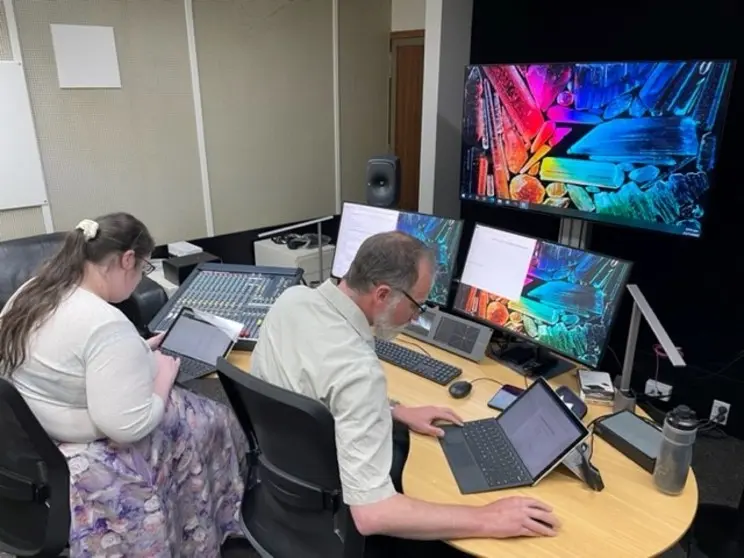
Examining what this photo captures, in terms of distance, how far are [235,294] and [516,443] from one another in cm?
120

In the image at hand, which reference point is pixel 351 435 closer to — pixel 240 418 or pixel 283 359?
pixel 283 359

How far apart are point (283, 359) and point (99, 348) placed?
1.58 ft

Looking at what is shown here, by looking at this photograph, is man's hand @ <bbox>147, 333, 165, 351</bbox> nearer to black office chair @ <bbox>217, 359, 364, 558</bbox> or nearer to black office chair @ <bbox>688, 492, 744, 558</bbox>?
black office chair @ <bbox>217, 359, 364, 558</bbox>

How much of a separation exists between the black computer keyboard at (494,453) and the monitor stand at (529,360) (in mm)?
329

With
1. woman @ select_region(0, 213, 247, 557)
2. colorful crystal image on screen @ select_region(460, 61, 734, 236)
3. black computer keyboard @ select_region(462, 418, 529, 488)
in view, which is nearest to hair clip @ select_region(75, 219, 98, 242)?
woman @ select_region(0, 213, 247, 557)

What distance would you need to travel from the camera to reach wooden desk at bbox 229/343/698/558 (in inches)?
45.2

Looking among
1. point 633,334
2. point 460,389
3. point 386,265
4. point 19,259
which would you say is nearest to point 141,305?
point 19,259

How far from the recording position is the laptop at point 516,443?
1.32 m

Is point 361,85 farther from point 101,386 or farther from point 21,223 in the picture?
point 101,386

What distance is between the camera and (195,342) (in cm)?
192

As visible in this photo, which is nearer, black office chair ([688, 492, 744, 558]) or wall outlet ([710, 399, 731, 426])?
black office chair ([688, 492, 744, 558])

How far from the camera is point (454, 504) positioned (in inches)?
49.8

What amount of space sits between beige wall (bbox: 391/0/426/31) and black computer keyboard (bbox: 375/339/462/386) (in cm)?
347

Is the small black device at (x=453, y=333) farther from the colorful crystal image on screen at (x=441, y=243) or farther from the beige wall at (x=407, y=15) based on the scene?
the beige wall at (x=407, y=15)
